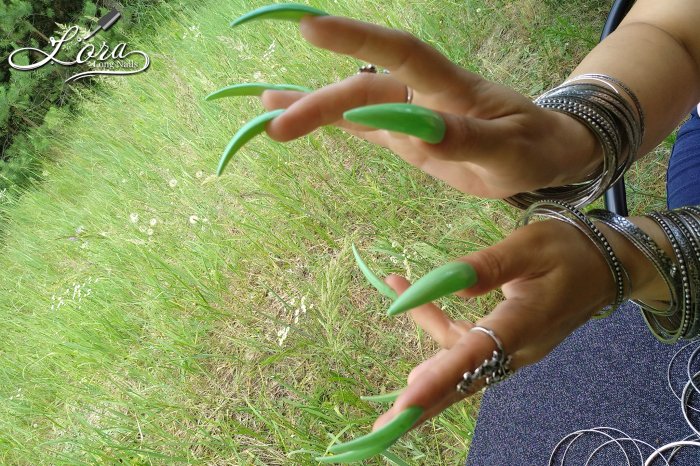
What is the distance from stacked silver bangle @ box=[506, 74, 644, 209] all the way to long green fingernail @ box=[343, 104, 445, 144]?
0.66ft

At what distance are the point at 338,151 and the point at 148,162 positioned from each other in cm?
95

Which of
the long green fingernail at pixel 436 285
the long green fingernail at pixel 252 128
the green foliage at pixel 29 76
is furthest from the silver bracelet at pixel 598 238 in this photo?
the green foliage at pixel 29 76

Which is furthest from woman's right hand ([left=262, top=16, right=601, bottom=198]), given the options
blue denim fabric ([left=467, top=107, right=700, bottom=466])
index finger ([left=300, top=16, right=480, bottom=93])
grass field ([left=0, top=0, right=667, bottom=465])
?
grass field ([left=0, top=0, right=667, bottom=465])

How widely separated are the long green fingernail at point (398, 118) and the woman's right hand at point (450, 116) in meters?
0.02

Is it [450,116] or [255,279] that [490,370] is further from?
[255,279]

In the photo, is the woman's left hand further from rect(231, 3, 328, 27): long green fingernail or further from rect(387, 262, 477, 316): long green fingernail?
rect(231, 3, 328, 27): long green fingernail

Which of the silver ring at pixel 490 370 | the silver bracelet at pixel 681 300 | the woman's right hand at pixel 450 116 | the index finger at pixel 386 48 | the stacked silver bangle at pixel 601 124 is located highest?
the index finger at pixel 386 48

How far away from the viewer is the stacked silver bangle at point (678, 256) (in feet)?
1.65

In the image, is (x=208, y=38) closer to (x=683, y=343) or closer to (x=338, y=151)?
(x=338, y=151)

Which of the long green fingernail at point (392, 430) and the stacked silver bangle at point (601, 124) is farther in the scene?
the stacked silver bangle at point (601, 124)

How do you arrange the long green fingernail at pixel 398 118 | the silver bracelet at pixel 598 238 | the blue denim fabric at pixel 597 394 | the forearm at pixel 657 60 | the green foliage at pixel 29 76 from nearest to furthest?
the long green fingernail at pixel 398 118 < the silver bracelet at pixel 598 238 < the forearm at pixel 657 60 < the blue denim fabric at pixel 597 394 < the green foliage at pixel 29 76

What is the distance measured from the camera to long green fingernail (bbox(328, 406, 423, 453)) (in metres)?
0.35

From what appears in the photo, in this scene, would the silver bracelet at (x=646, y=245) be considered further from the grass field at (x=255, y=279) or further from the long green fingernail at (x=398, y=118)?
the grass field at (x=255, y=279)

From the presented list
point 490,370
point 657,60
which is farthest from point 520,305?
point 657,60
